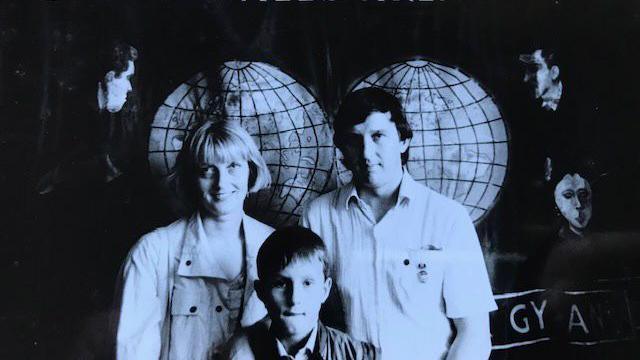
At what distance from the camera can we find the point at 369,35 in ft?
7.80

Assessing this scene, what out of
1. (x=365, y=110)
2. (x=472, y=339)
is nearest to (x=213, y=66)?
(x=365, y=110)

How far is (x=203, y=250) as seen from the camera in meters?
2.27

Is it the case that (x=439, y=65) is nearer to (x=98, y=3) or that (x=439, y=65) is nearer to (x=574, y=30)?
(x=574, y=30)

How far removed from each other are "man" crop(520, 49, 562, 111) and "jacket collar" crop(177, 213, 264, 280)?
4.03 ft

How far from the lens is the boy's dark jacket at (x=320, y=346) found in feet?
7.12

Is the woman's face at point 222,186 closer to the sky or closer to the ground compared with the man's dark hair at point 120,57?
closer to the ground

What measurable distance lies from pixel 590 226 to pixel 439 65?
34.3 inches

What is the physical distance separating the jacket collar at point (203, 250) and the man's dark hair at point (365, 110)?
471 mm

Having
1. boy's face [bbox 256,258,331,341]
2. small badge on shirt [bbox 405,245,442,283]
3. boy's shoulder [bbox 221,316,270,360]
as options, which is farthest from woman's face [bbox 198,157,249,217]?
small badge on shirt [bbox 405,245,442,283]

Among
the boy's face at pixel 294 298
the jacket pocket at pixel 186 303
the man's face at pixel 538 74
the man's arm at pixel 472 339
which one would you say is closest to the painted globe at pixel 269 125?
the boy's face at pixel 294 298

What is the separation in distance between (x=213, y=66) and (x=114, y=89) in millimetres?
393

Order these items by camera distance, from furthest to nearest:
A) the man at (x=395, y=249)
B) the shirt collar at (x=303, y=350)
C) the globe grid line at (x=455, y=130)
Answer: the globe grid line at (x=455, y=130), the man at (x=395, y=249), the shirt collar at (x=303, y=350)

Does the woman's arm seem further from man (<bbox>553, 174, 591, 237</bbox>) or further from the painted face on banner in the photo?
man (<bbox>553, 174, 591, 237</bbox>)

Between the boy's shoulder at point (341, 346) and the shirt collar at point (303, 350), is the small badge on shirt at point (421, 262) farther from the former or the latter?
the shirt collar at point (303, 350)
